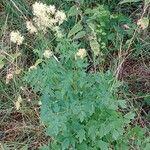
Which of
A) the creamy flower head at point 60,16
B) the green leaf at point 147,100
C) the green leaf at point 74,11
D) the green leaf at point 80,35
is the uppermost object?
the creamy flower head at point 60,16

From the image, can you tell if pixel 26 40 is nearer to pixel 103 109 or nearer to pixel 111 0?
pixel 111 0

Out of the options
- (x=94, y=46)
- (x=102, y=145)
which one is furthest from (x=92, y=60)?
(x=102, y=145)

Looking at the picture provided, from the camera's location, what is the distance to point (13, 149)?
254 centimetres

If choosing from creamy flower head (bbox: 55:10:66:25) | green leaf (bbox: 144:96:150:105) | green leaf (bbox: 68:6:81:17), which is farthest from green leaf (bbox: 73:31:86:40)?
creamy flower head (bbox: 55:10:66:25)

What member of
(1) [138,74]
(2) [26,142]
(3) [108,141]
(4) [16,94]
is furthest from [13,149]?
(1) [138,74]

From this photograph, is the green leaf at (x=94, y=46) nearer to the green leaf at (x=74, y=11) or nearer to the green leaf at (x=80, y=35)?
the green leaf at (x=80, y=35)

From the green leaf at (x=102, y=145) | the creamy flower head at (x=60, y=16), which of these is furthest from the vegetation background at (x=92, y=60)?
the creamy flower head at (x=60, y=16)

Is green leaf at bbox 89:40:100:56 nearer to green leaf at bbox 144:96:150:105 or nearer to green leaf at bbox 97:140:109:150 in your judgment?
green leaf at bbox 144:96:150:105

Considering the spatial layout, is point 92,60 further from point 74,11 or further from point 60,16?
point 60,16

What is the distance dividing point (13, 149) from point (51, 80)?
Result: 749mm

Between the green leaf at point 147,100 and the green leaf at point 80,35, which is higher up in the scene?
the green leaf at point 80,35

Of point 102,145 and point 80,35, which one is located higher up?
point 80,35

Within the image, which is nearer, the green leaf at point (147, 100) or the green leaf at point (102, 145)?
the green leaf at point (102, 145)

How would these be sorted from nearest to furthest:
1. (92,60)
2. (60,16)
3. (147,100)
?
(60,16) → (147,100) → (92,60)
